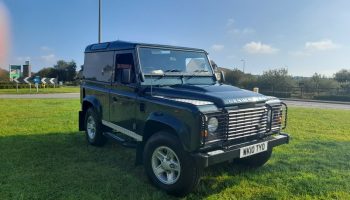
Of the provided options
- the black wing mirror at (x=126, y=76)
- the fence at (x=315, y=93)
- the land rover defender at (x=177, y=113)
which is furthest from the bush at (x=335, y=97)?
the black wing mirror at (x=126, y=76)

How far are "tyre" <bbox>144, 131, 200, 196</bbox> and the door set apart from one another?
847mm

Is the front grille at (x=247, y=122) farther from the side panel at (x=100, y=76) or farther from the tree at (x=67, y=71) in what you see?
the tree at (x=67, y=71)

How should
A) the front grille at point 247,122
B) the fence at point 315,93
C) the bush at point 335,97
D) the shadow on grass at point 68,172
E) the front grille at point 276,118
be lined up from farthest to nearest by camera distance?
the fence at point 315,93
the bush at point 335,97
the front grille at point 276,118
the shadow on grass at point 68,172
the front grille at point 247,122

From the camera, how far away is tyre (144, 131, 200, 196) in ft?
13.3

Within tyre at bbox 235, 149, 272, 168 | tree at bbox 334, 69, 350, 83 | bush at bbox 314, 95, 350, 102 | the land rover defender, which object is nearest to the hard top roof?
the land rover defender

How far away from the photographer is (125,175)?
5039 mm

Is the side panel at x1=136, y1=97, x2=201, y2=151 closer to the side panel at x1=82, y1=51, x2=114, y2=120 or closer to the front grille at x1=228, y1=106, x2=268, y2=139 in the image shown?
the front grille at x1=228, y1=106, x2=268, y2=139

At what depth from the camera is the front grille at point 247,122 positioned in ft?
13.8

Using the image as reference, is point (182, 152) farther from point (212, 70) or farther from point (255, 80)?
point (255, 80)

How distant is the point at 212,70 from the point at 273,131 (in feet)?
6.00

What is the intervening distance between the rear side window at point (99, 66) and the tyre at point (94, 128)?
2.67ft

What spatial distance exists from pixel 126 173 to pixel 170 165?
114cm

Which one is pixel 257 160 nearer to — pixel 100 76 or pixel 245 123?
pixel 245 123

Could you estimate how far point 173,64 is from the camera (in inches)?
219
